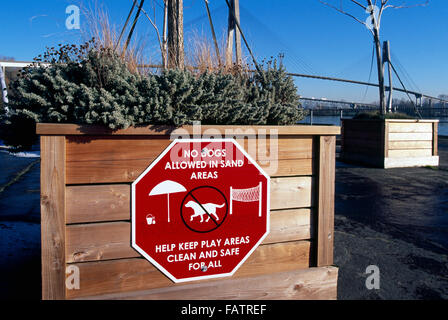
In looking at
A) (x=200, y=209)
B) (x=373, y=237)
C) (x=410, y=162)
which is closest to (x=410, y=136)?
(x=410, y=162)

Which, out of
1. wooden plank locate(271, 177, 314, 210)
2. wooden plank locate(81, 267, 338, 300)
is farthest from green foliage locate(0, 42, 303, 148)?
wooden plank locate(81, 267, 338, 300)

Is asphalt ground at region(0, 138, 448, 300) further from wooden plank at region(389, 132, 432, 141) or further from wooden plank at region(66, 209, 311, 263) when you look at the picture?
wooden plank at region(389, 132, 432, 141)

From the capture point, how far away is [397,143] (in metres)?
8.55

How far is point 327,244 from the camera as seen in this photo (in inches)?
95.0

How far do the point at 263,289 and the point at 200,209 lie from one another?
0.61 meters

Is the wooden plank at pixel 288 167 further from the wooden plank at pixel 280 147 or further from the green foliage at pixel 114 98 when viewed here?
the green foliage at pixel 114 98

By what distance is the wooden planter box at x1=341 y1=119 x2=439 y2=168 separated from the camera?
8430 mm

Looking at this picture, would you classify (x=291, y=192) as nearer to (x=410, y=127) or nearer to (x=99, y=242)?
(x=99, y=242)

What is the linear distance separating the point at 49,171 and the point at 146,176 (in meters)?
0.47

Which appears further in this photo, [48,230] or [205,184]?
[205,184]

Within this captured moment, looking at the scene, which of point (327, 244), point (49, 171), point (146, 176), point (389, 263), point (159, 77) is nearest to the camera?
point (49, 171)

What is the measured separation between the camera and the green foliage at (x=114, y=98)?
2.01 metres
